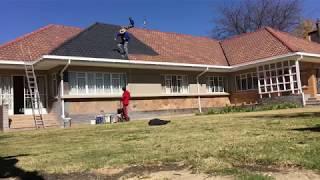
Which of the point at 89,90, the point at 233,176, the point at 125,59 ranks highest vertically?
the point at 125,59

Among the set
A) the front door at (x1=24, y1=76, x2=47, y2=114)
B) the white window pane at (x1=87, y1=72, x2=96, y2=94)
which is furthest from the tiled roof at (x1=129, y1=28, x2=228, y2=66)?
the front door at (x1=24, y1=76, x2=47, y2=114)

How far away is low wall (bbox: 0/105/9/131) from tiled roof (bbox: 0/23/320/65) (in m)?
3.06

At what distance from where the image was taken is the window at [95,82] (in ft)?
81.9

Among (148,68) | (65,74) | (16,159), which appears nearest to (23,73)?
(65,74)

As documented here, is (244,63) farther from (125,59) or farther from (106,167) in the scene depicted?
(106,167)

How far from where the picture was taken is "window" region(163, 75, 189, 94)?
29.7 meters

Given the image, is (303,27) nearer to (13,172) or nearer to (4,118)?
(4,118)

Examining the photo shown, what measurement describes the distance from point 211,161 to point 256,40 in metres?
28.5

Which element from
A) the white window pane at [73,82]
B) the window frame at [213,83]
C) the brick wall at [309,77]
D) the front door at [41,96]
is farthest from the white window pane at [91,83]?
the brick wall at [309,77]

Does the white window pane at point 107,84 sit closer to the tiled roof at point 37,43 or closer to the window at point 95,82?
the window at point 95,82

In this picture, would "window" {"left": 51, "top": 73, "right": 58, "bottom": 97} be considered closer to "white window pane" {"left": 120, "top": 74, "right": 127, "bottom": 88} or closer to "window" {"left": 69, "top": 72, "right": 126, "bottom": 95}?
"window" {"left": 69, "top": 72, "right": 126, "bottom": 95}

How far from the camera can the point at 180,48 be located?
1294 inches

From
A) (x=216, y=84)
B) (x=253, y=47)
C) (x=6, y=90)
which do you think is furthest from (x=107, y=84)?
(x=253, y=47)

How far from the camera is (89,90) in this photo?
83.8ft
